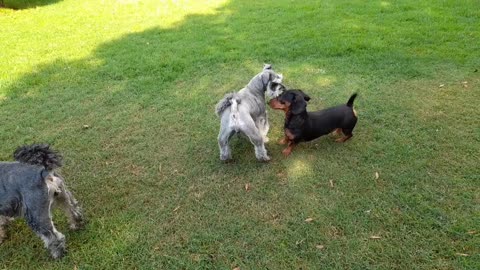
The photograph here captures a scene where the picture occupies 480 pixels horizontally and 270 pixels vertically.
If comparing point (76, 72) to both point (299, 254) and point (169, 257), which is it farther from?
point (299, 254)

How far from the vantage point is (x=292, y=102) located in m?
4.65

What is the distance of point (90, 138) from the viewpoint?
558cm

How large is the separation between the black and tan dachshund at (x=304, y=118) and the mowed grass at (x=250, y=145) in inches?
12.6

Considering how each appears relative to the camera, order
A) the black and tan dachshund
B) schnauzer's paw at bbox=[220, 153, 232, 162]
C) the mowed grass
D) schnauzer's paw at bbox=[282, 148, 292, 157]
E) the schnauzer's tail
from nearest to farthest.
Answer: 1. the mowed grass
2. the schnauzer's tail
3. the black and tan dachshund
4. schnauzer's paw at bbox=[220, 153, 232, 162]
5. schnauzer's paw at bbox=[282, 148, 292, 157]

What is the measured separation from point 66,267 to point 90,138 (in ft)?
7.79

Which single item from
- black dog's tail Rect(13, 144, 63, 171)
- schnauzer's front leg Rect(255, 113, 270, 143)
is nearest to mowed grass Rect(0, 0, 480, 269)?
schnauzer's front leg Rect(255, 113, 270, 143)

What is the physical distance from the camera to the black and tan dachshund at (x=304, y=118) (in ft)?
15.3

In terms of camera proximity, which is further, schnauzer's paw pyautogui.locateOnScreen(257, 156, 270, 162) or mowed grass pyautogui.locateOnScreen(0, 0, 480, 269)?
schnauzer's paw pyautogui.locateOnScreen(257, 156, 270, 162)

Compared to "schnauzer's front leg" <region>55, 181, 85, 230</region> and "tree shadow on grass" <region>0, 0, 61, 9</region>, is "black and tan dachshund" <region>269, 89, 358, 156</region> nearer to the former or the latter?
"schnauzer's front leg" <region>55, 181, 85, 230</region>

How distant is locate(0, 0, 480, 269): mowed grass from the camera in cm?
378

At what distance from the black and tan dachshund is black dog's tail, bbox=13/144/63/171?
2624 mm

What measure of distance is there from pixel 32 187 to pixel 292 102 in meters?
3.03

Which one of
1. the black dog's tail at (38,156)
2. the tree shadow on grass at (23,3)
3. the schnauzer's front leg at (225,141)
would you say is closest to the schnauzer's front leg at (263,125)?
the schnauzer's front leg at (225,141)

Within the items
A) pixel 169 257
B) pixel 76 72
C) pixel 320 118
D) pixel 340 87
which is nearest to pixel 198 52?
pixel 76 72
